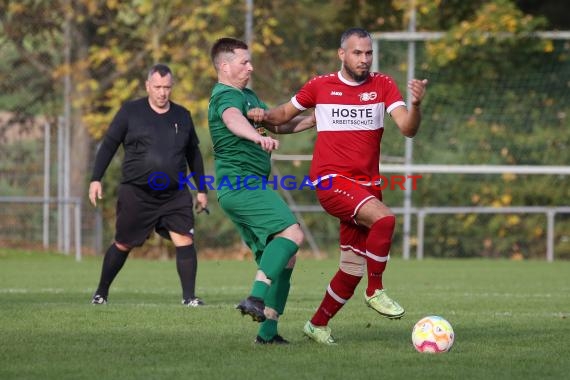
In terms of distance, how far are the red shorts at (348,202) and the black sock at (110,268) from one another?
328cm

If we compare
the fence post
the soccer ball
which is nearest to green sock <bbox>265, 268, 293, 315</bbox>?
the soccer ball

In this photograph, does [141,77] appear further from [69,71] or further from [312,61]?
[312,61]

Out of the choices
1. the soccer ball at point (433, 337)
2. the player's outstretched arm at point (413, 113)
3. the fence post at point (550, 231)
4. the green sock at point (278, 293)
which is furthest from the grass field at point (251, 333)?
the fence post at point (550, 231)

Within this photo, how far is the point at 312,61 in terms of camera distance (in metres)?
21.3

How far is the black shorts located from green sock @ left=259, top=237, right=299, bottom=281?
11.3 feet

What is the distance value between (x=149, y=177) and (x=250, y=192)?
3.35 m

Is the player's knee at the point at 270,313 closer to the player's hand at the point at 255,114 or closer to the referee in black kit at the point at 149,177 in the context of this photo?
the player's hand at the point at 255,114

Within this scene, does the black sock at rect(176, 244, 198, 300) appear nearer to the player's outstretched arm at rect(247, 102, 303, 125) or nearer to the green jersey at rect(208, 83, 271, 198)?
the player's outstretched arm at rect(247, 102, 303, 125)

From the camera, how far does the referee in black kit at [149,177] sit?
10.3m

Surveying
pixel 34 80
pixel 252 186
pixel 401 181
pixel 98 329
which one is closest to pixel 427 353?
pixel 252 186

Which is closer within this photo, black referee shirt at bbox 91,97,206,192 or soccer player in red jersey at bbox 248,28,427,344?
soccer player in red jersey at bbox 248,28,427,344

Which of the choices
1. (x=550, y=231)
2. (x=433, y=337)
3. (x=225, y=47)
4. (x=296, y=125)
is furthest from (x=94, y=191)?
(x=550, y=231)

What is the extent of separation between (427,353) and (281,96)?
568 inches

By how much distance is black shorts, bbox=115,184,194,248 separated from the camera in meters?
10.3
